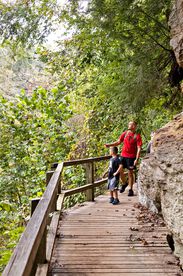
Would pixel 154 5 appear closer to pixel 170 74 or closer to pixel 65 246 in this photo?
pixel 170 74

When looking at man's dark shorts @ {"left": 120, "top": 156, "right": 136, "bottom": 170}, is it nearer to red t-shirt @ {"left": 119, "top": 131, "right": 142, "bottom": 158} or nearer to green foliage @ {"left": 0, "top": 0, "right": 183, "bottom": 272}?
red t-shirt @ {"left": 119, "top": 131, "right": 142, "bottom": 158}

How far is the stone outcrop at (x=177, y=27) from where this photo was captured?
507 cm

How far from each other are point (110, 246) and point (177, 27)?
156 inches

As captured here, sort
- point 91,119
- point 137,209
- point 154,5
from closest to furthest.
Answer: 1. point 154,5
2. point 137,209
3. point 91,119

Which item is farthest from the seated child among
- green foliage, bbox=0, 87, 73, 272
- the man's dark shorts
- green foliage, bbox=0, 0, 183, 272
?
green foliage, bbox=0, 87, 73, 272

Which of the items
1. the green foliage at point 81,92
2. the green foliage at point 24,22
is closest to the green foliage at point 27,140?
the green foliage at point 81,92

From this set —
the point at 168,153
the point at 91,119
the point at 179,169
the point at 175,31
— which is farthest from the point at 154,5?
the point at 91,119

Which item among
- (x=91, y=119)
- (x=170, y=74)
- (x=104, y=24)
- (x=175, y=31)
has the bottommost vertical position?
(x=91, y=119)

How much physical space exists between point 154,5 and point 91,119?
7.54 meters

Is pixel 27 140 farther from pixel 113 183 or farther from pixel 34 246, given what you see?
pixel 34 246

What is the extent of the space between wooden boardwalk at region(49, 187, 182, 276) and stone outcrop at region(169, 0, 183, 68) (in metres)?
3.16

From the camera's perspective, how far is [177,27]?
17.3 feet

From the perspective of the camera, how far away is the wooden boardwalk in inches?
137

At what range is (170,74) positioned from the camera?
6812 millimetres
